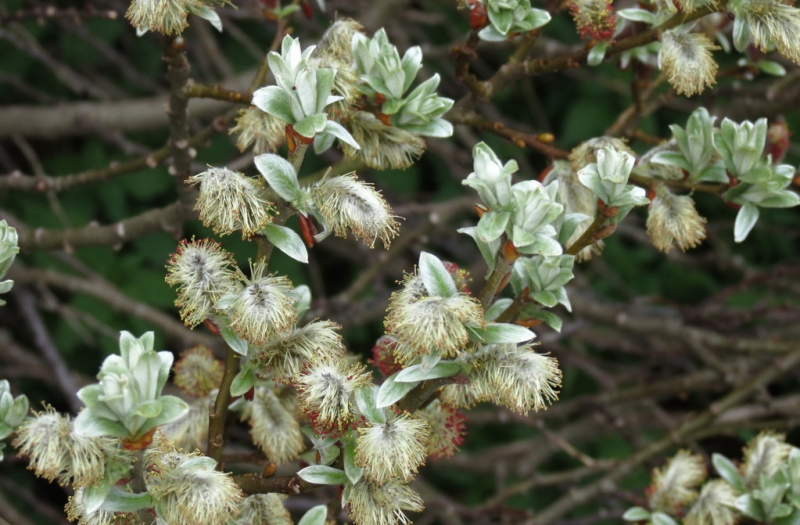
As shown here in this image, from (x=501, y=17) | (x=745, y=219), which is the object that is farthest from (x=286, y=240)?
(x=745, y=219)

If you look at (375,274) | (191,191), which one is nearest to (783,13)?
(191,191)

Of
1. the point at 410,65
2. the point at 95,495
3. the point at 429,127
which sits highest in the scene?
the point at 410,65

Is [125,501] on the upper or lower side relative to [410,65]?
lower

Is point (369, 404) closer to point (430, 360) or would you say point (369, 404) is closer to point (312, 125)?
point (430, 360)

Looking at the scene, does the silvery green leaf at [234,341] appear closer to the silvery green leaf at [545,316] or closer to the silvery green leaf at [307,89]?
the silvery green leaf at [307,89]

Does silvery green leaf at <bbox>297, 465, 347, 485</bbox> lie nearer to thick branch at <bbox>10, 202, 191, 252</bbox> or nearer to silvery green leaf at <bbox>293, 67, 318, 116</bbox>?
silvery green leaf at <bbox>293, 67, 318, 116</bbox>
